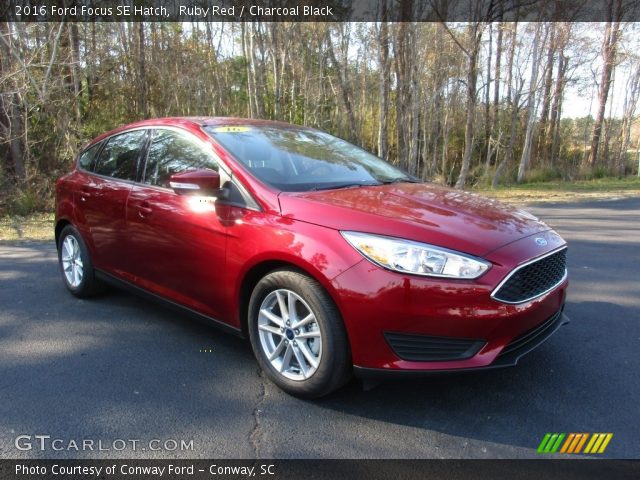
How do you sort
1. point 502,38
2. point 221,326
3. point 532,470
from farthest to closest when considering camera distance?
point 502,38
point 221,326
point 532,470

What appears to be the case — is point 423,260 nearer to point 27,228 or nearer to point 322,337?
point 322,337

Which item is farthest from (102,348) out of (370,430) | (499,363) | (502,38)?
(502,38)

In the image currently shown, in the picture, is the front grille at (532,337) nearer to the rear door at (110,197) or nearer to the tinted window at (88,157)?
the rear door at (110,197)

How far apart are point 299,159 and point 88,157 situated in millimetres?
2407

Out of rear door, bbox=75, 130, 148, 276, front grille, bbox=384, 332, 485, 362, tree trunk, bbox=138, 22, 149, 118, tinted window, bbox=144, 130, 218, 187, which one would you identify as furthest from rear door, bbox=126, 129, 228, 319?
tree trunk, bbox=138, 22, 149, 118

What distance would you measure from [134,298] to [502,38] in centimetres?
2255

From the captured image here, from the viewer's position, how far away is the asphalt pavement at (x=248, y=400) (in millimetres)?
2416

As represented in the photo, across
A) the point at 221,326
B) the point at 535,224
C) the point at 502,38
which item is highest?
the point at 502,38

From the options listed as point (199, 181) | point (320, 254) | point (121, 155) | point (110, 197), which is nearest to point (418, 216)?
point (320, 254)

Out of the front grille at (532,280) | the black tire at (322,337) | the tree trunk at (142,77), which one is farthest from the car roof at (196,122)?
the tree trunk at (142,77)

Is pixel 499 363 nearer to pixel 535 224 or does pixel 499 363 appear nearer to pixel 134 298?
pixel 535 224

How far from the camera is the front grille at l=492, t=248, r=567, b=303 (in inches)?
96.8

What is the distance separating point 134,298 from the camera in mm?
4637

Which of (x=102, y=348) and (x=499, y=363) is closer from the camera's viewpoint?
(x=499, y=363)
